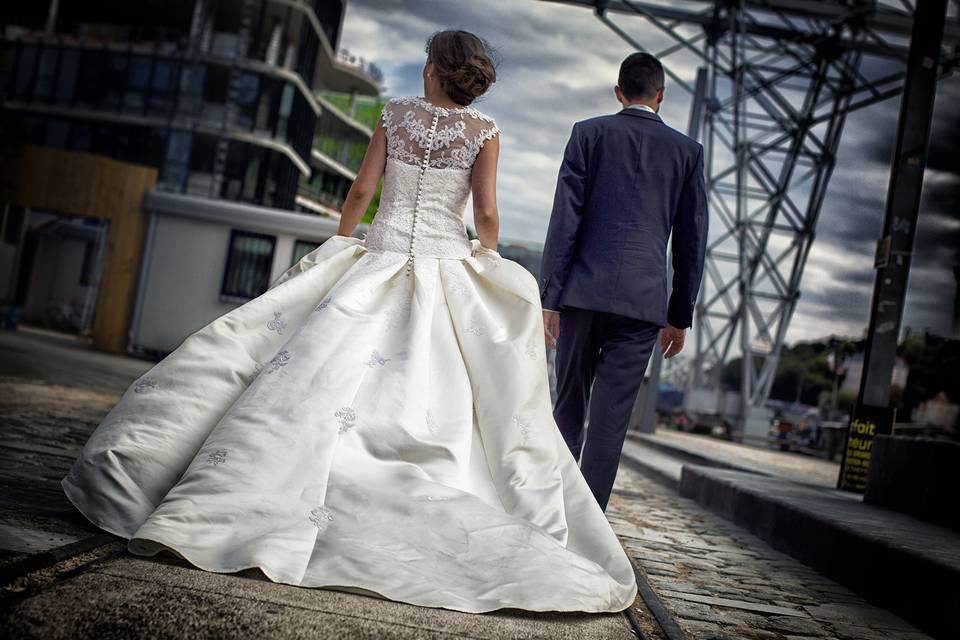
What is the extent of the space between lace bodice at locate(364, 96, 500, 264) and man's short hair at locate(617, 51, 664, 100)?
0.68 meters

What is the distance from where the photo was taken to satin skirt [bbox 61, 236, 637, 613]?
2.45 meters

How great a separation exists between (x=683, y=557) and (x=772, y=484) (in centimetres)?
235

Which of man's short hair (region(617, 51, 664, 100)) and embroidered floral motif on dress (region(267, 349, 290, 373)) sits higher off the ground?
man's short hair (region(617, 51, 664, 100))

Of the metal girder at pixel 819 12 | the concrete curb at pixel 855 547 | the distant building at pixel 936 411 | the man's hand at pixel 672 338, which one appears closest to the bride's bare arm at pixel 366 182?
the man's hand at pixel 672 338

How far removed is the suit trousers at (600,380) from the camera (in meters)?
3.77

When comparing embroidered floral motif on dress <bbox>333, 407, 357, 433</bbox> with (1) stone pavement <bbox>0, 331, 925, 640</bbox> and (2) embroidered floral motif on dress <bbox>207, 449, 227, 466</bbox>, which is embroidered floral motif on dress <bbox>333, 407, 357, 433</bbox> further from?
(1) stone pavement <bbox>0, 331, 925, 640</bbox>

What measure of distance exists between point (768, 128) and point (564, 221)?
1935cm

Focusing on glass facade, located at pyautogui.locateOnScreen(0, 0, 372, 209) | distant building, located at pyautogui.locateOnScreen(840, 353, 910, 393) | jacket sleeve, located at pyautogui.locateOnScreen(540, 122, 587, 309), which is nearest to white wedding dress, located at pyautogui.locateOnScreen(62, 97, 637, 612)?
jacket sleeve, located at pyautogui.locateOnScreen(540, 122, 587, 309)

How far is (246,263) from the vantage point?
757 inches

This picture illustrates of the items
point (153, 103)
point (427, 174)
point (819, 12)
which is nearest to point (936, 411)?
point (819, 12)

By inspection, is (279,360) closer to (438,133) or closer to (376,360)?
(376,360)

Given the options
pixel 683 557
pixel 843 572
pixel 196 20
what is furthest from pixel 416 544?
pixel 196 20

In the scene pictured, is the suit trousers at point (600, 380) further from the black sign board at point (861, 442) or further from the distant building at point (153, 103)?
the distant building at point (153, 103)

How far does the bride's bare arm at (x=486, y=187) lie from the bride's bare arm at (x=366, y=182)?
35 centimetres
